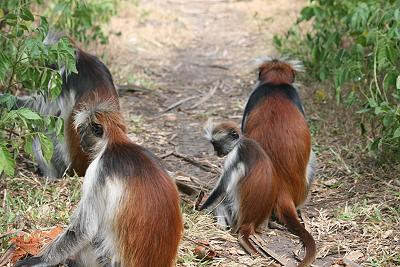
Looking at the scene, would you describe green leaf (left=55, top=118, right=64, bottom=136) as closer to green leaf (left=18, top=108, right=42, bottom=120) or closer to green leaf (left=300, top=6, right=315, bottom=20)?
green leaf (left=18, top=108, right=42, bottom=120)

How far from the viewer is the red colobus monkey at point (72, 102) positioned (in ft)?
19.3

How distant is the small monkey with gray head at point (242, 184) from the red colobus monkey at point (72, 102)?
3.21ft

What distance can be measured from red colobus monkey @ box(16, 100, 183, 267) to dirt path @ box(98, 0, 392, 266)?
2.46 ft

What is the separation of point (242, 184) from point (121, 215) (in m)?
1.54

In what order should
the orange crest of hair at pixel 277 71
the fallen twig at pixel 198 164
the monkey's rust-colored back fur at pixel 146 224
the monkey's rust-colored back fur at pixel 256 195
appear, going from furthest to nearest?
the fallen twig at pixel 198 164, the orange crest of hair at pixel 277 71, the monkey's rust-colored back fur at pixel 256 195, the monkey's rust-colored back fur at pixel 146 224

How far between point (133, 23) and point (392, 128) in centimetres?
597

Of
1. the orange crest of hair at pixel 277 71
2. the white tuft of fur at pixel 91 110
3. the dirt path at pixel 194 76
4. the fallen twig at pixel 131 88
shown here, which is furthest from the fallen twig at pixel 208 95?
the white tuft of fur at pixel 91 110

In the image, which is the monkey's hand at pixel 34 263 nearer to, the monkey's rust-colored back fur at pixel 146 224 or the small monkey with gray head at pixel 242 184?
the monkey's rust-colored back fur at pixel 146 224

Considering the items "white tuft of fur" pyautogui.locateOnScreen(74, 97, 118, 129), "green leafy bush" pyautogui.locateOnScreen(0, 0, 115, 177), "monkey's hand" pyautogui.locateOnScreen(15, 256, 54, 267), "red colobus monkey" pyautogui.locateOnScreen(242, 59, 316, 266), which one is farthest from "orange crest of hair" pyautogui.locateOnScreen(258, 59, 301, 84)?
"monkey's hand" pyautogui.locateOnScreen(15, 256, 54, 267)

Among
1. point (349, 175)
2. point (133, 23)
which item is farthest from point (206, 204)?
point (133, 23)

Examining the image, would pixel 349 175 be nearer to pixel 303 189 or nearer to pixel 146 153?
pixel 303 189

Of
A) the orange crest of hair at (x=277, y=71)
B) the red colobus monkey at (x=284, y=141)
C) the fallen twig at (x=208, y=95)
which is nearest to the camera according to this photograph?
the red colobus monkey at (x=284, y=141)

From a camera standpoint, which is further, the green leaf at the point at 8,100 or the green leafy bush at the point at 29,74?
the green leaf at the point at 8,100

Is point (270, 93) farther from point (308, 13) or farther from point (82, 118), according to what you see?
point (308, 13)
